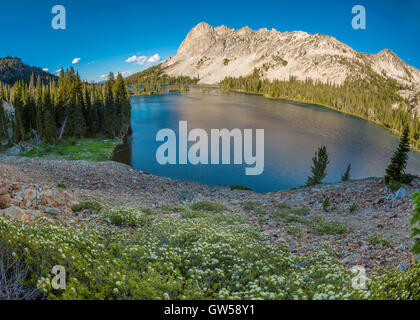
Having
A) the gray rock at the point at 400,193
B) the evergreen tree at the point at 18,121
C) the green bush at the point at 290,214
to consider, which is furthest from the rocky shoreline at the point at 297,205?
the evergreen tree at the point at 18,121

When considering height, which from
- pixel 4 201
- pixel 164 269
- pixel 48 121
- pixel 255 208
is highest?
pixel 48 121

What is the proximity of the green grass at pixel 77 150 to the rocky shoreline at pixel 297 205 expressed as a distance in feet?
44.1

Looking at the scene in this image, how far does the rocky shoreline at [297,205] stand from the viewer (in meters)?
9.48

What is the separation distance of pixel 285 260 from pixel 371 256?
399cm

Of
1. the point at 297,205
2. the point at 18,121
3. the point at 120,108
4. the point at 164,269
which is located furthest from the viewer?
the point at 120,108

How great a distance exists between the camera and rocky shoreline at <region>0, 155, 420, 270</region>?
948cm

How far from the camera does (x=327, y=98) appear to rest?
447 ft

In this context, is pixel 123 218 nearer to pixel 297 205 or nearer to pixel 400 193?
pixel 297 205

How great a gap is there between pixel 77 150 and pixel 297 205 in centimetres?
4187

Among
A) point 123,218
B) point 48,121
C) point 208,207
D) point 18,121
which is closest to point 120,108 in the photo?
point 48,121

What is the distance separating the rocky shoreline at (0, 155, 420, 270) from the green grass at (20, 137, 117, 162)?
44.1ft

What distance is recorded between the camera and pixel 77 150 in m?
44.6

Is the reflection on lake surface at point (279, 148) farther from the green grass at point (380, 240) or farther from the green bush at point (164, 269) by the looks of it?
the green bush at point (164, 269)
